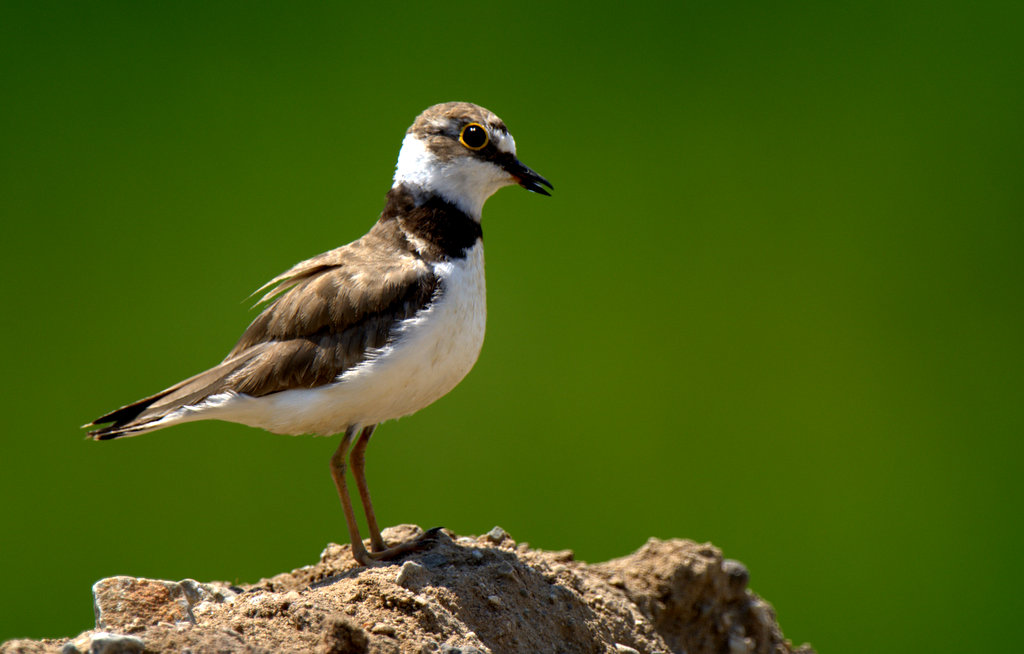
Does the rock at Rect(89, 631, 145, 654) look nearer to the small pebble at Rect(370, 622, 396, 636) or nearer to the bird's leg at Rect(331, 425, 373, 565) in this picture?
the small pebble at Rect(370, 622, 396, 636)

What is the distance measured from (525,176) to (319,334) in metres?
1.60

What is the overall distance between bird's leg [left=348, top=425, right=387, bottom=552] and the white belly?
238mm

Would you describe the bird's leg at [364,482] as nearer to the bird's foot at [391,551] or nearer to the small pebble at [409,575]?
the bird's foot at [391,551]

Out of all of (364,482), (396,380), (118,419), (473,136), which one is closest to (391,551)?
(364,482)

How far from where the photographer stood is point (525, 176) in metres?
6.18

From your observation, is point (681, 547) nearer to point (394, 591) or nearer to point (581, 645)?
point (581, 645)

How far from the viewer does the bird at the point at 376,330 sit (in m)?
5.61

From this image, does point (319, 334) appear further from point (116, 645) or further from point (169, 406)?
point (116, 645)

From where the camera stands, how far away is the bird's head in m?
6.06

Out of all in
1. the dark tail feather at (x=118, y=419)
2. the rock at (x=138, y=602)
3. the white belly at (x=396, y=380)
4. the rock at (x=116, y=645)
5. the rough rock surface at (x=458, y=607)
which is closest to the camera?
the rock at (x=116, y=645)

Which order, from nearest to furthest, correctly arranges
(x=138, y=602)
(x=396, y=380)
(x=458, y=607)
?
(x=138, y=602)
(x=458, y=607)
(x=396, y=380)

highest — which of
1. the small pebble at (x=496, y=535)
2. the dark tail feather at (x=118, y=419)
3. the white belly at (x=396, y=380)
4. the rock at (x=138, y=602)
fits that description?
the white belly at (x=396, y=380)

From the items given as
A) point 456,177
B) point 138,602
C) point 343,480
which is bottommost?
point 138,602

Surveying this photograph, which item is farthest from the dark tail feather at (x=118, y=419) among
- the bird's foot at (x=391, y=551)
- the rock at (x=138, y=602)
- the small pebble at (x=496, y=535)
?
the small pebble at (x=496, y=535)
